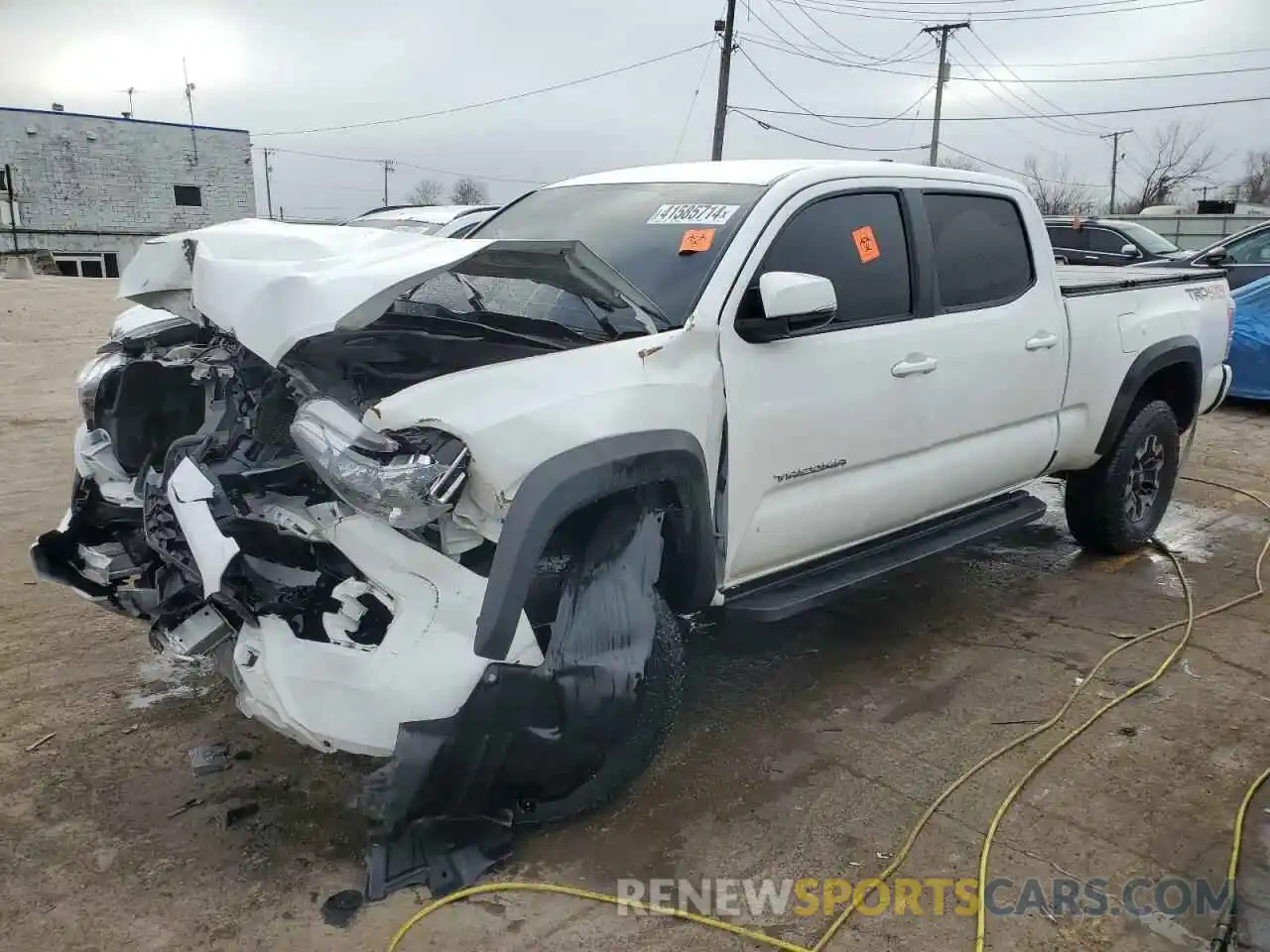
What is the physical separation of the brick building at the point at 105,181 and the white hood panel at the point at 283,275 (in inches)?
1506

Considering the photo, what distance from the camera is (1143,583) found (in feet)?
17.0

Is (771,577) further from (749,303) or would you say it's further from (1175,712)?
(1175,712)

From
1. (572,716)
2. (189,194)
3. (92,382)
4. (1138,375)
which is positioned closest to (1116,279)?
(1138,375)

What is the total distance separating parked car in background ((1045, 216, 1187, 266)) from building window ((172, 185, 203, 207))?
123 ft

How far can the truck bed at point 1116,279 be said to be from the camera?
481 centimetres

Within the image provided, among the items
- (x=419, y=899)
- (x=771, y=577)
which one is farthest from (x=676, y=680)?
(x=419, y=899)

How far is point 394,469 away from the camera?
8.00 feet

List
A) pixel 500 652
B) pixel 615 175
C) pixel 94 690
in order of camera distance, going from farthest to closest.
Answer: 1. pixel 615 175
2. pixel 94 690
3. pixel 500 652

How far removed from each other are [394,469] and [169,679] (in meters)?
2.04

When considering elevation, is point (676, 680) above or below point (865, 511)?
below

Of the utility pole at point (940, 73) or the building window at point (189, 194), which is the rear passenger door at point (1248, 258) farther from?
the building window at point (189, 194)

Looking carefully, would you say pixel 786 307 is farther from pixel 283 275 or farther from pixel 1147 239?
pixel 1147 239

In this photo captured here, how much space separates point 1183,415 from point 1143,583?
1.06 m

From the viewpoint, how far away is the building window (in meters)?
41.8
